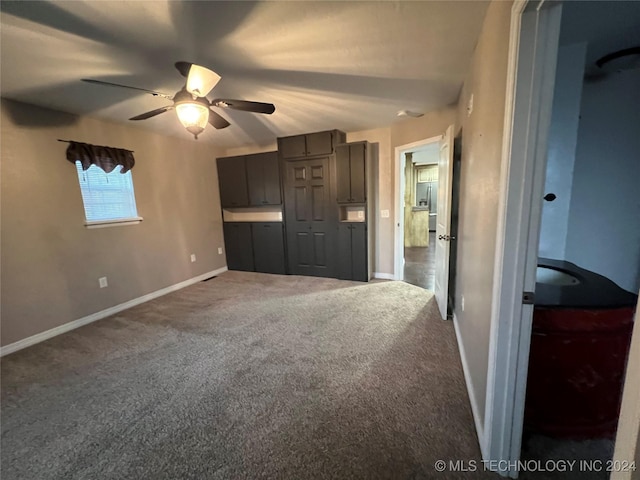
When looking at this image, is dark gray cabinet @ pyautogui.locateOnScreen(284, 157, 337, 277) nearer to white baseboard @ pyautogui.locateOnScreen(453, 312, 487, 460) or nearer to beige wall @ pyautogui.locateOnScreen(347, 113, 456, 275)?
beige wall @ pyautogui.locateOnScreen(347, 113, 456, 275)

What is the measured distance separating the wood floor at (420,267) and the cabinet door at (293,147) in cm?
257

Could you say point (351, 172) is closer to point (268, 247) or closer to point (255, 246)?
point (268, 247)

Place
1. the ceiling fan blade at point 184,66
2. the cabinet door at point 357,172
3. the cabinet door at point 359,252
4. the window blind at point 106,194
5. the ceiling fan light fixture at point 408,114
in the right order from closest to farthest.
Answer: the ceiling fan blade at point 184,66 < the window blind at point 106,194 < the ceiling fan light fixture at point 408,114 < the cabinet door at point 357,172 < the cabinet door at point 359,252

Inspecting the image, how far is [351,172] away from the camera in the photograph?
153 inches

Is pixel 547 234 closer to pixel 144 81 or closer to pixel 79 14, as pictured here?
pixel 79 14

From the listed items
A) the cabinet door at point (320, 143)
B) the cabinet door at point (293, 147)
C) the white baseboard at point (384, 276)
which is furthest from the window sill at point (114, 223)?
the white baseboard at point (384, 276)

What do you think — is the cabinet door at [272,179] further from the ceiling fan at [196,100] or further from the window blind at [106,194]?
the ceiling fan at [196,100]

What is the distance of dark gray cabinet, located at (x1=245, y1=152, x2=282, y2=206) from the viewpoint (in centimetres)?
440

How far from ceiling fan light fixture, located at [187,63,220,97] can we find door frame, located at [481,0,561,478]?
1693 mm

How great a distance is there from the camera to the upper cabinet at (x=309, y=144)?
396cm

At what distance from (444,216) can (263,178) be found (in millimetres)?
2975

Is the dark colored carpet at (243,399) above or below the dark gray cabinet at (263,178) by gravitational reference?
below

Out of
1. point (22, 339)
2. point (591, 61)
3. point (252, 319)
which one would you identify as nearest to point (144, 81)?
point (252, 319)

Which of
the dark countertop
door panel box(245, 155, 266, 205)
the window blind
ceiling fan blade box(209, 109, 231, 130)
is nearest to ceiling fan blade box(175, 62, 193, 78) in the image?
ceiling fan blade box(209, 109, 231, 130)
